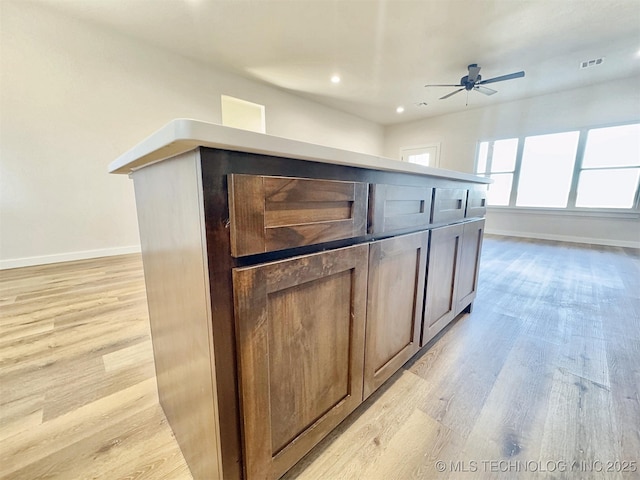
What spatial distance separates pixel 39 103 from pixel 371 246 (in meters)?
3.65

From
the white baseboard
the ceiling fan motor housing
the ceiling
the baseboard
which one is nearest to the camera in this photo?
the ceiling

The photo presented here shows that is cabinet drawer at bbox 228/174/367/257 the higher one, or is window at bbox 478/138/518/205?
window at bbox 478/138/518/205

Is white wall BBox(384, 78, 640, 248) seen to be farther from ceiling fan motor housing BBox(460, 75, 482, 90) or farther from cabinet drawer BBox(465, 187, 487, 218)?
cabinet drawer BBox(465, 187, 487, 218)

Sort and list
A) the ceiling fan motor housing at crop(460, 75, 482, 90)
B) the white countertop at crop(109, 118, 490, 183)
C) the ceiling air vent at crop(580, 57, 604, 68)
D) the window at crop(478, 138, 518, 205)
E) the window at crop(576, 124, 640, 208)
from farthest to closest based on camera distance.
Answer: the window at crop(478, 138, 518, 205)
the window at crop(576, 124, 640, 208)
the ceiling fan motor housing at crop(460, 75, 482, 90)
the ceiling air vent at crop(580, 57, 604, 68)
the white countertop at crop(109, 118, 490, 183)

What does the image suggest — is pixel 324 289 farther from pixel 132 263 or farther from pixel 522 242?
pixel 522 242

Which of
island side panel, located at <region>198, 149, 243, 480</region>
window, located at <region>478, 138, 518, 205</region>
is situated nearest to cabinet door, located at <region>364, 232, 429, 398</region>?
island side panel, located at <region>198, 149, 243, 480</region>

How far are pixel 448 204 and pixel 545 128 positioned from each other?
5087 millimetres

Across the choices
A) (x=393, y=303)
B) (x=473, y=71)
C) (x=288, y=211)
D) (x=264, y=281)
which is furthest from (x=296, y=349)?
(x=473, y=71)

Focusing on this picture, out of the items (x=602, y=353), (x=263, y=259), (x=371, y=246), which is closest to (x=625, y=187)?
(x=602, y=353)

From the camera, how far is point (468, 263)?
1501 mm

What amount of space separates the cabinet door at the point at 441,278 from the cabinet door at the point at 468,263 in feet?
0.29

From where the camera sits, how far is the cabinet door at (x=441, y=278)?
112 cm

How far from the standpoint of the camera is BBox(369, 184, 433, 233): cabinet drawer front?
2.55ft

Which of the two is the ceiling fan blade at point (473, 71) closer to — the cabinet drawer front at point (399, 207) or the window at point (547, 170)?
the window at point (547, 170)
